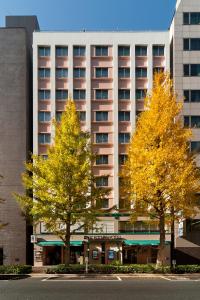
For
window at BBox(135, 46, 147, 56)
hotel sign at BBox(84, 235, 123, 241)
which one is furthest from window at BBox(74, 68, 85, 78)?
hotel sign at BBox(84, 235, 123, 241)

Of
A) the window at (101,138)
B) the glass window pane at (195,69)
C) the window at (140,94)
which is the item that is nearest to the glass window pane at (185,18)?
the glass window pane at (195,69)

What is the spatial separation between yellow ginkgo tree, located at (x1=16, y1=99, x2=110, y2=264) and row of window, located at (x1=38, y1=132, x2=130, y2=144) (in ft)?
58.1

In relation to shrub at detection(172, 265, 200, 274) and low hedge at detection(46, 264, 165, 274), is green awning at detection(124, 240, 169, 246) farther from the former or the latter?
low hedge at detection(46, 264, 165, 274)

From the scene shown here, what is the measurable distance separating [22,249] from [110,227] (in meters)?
9.70

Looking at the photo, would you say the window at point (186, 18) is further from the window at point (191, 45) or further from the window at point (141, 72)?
the window at point (141, 72)

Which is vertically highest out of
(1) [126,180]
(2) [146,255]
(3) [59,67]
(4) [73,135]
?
(3) [59,67]

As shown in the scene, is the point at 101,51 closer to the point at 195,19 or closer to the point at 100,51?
the point at 100,51

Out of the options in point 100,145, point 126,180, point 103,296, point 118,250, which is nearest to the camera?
point 103,296

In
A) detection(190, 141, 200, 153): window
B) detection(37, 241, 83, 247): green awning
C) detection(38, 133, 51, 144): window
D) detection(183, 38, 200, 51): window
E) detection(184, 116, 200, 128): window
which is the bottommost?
detection(37, 241, 83, 247): green awning

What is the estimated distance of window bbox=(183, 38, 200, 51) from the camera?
55.4 metres

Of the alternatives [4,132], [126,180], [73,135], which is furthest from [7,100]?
[126,180]

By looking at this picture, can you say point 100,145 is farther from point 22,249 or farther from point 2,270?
point 2,270

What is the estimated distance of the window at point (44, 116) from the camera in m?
57.4

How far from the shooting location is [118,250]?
175 ft
